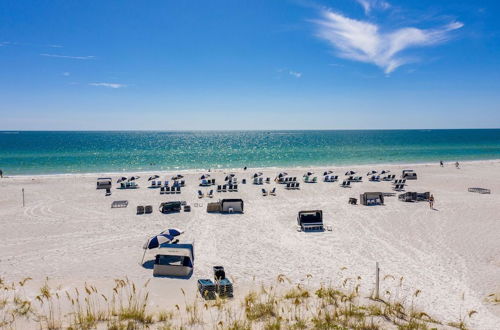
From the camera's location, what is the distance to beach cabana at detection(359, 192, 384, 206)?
22.0m

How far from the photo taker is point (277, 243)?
14.7 metres

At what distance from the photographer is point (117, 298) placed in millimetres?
9281

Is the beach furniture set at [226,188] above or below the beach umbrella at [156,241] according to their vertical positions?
below

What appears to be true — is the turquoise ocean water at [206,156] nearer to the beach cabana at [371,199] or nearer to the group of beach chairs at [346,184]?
the group of beach chairs at [346,184]

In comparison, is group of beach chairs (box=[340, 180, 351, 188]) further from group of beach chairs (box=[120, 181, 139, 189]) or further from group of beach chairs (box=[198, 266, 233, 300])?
group of beach chairs (box=[198, 266, 233, 300])

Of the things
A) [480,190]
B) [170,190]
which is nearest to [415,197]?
[480,190]

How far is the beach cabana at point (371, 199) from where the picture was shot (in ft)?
72.3

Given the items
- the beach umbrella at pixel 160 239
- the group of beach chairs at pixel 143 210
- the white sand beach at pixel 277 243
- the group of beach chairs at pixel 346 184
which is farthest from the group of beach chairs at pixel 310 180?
the beach umbrella at pixel 160 239

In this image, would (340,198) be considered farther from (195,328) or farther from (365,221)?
(195,328)

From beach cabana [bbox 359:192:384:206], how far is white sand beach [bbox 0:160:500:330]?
70 cm

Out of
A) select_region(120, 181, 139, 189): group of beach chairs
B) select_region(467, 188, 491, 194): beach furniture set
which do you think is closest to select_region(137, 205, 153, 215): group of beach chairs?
select_region(120, 181, 139, 189): group of beach chairs

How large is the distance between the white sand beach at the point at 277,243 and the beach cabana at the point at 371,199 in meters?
0.70

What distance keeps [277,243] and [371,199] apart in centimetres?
1029

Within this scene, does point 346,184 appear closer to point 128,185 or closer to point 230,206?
point 230,206
